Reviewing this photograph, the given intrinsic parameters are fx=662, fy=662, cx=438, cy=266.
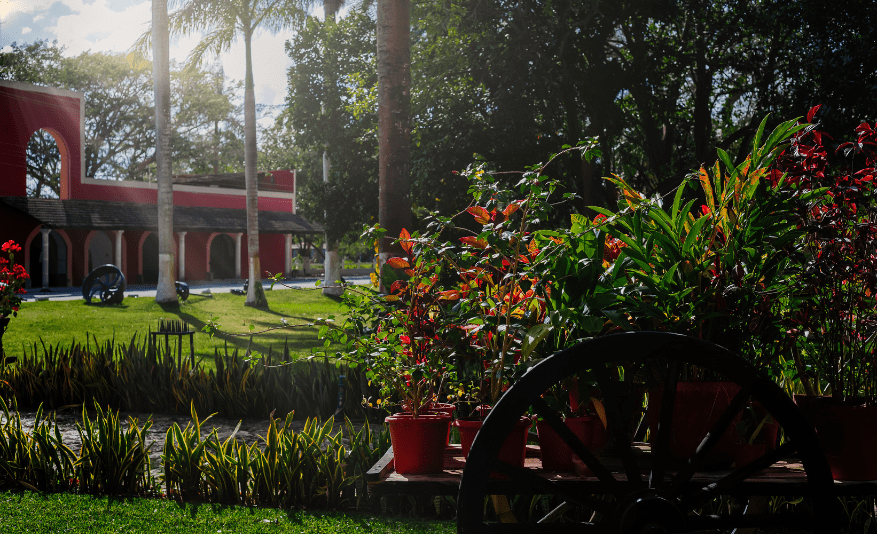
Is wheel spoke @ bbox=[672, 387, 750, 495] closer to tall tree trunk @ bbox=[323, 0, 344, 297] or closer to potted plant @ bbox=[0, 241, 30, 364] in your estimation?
potted plant @ bbox=[0, 241, 30, 364]

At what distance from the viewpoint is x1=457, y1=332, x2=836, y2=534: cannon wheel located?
1484 millimetres

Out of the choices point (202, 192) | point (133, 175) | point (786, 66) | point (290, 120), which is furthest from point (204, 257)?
point (786, 66)

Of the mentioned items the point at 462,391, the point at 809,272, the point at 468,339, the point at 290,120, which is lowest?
the point at 462,391

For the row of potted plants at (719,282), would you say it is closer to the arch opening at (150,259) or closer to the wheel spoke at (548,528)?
the wheel spoke at (548,528)

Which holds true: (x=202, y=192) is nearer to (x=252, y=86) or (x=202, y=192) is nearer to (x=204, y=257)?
(x=204, y=257)

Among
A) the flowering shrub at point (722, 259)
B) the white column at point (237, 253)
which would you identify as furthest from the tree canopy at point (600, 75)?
the white column at point (237, 253)

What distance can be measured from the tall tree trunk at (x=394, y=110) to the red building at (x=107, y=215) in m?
22.2

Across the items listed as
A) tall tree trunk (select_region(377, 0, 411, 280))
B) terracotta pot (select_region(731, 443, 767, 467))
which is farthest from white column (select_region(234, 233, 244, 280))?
terracotta pot (select_region(731, 443, 767, 467))

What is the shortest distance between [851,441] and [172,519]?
3.22 m

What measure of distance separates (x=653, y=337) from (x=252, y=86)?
64.5 ft

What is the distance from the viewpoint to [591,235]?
198 cm

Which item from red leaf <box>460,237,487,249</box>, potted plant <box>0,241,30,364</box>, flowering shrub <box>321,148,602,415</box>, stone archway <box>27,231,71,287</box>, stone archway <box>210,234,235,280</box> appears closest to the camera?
flowering shrub <box>321,148,602,415</box>

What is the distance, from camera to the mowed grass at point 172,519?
3412 mm

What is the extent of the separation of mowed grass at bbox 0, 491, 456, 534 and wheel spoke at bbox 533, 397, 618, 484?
1.99m
